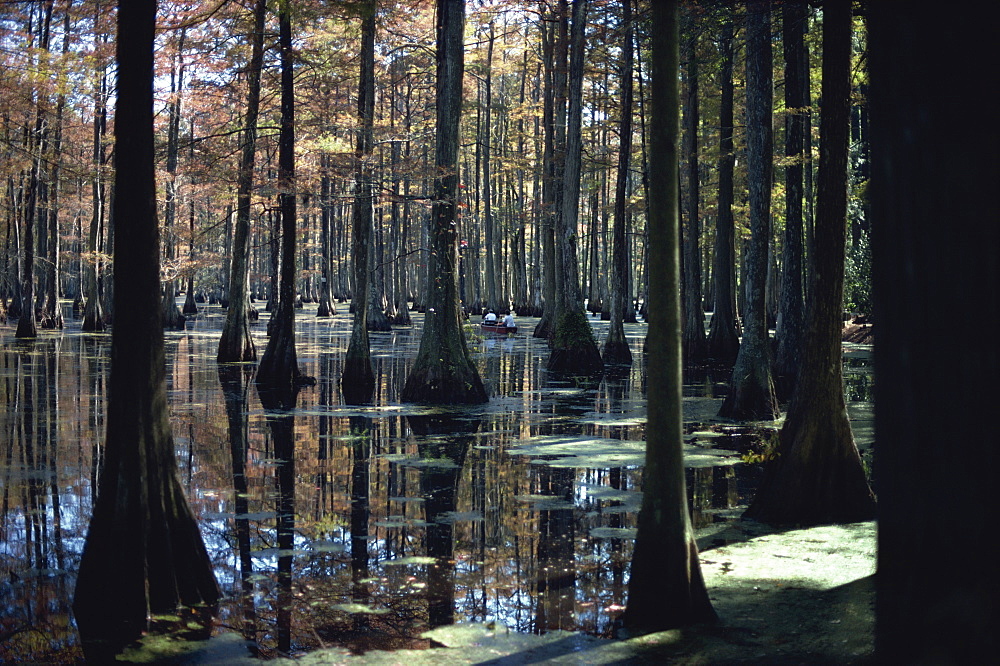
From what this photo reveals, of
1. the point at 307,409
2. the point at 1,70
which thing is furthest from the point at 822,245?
the point at 1,70

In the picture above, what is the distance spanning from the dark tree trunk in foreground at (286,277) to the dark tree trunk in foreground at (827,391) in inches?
434

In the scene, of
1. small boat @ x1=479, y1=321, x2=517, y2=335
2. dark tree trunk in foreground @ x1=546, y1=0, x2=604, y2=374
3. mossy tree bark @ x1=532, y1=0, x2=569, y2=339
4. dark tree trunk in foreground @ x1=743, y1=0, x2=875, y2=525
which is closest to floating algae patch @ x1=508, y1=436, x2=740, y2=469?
dark tree trunk in foreground @ x1=743, y1=0, x2=875, y2=525

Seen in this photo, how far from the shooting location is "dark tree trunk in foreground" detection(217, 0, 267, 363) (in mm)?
18625

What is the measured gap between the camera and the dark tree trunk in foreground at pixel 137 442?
5250 mm

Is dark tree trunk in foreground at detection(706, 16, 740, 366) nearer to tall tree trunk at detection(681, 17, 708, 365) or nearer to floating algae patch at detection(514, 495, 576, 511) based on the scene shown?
tall tree trunk at detection(681, 17, 708, 365)

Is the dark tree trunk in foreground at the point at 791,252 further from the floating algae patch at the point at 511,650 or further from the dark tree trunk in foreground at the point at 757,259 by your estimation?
the floating algae patch at the point at 511,650

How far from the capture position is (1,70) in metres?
16.2

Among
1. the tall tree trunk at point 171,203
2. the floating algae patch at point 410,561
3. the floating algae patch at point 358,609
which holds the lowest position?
the floating algae patch at point 358,609

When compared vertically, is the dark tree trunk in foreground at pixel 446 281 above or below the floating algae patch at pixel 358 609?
above

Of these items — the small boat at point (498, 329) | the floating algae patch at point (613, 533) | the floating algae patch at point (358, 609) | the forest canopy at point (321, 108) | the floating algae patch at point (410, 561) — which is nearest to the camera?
the floating algae patch at point (358, 609)

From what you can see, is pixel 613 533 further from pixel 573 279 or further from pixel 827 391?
pixel 573 279

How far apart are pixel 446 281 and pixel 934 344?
12.8 metres

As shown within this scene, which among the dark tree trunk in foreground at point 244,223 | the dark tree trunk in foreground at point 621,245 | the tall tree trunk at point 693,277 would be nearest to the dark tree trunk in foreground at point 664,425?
the dark tree trunk in foreground at point 244,223

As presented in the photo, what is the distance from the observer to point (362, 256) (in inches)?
722
